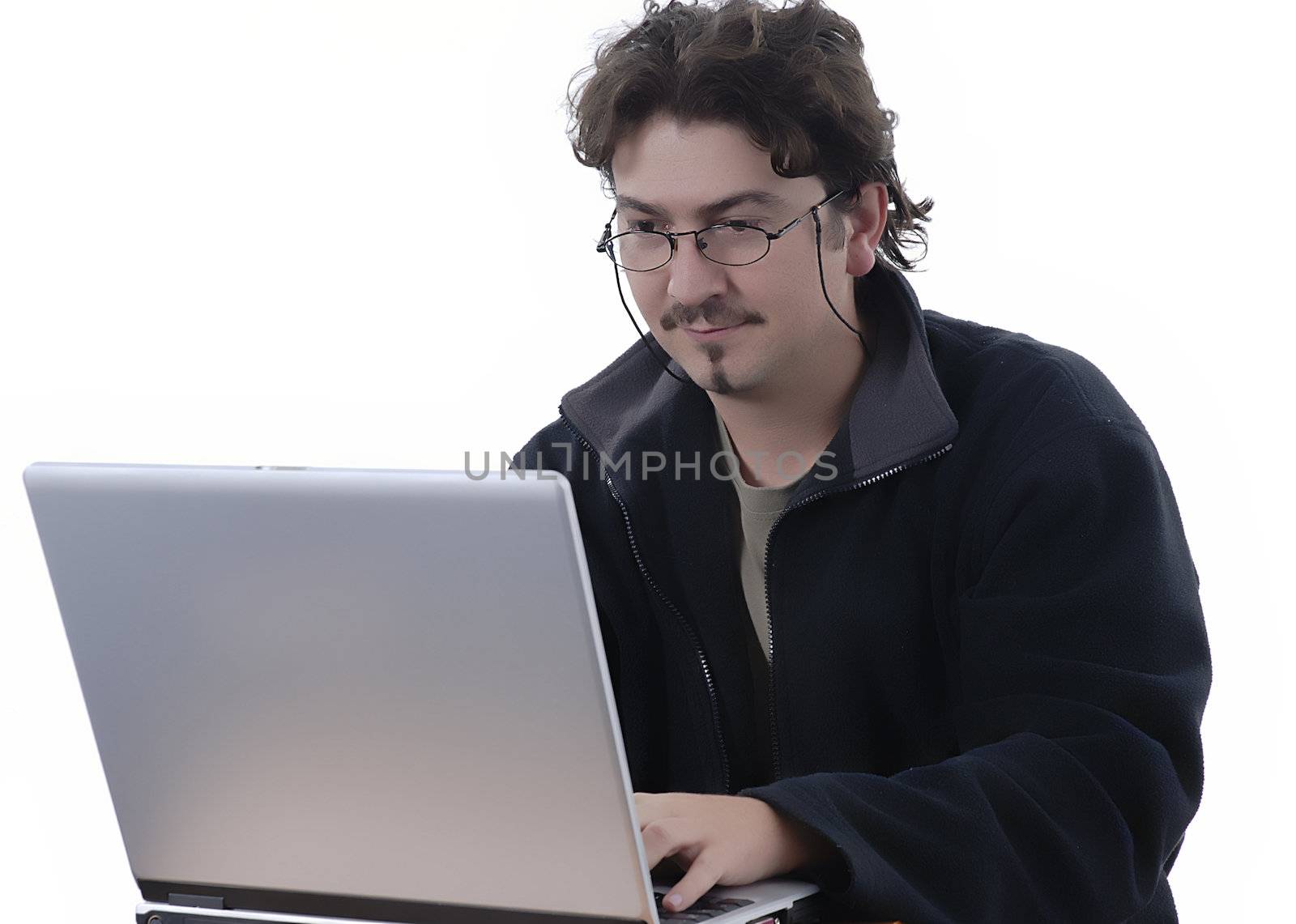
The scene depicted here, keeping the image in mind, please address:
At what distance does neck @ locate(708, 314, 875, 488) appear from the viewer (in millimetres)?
1714

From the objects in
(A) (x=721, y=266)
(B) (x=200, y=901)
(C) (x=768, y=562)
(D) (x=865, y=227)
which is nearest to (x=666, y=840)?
(B) (x=200, y=901)

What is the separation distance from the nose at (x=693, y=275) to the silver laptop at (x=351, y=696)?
2.09 ft

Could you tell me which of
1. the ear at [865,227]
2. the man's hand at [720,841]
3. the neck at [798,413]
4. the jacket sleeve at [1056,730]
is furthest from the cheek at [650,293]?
the man's hand at [720,841]

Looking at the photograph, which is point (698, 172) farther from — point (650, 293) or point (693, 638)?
point (693, 638)

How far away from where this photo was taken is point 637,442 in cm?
181

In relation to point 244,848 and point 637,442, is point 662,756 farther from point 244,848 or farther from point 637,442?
point 244,848

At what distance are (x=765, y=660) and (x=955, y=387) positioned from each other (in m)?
0.35

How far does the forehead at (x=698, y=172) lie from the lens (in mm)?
1588

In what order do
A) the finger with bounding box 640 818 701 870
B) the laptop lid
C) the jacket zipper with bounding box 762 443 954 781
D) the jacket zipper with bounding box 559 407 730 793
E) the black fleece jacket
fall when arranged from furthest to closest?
the jacket zipper with bounding box 559 407 730 793 → the jacket zipper with bounding box 762 443 954 781 → the black fleece jacket → the finger with bounding box 640 818 701 870 → the laptop lid

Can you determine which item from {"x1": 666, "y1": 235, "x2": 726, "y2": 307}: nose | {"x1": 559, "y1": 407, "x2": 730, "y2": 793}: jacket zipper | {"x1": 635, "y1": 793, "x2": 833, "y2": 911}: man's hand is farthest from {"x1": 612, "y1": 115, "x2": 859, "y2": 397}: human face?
{"x1": 635, "y1": 793, "x2": 833, "y2": 911}: man's hand

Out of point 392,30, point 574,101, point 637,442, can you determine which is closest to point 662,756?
point 637,442

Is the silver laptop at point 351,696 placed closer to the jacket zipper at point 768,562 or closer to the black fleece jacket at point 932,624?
the black fleece jacket at point 932,624

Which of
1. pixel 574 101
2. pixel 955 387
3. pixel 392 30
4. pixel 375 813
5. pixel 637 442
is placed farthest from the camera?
pixel 392 30

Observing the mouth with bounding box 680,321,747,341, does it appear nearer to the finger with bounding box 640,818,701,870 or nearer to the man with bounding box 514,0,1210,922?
the man with bounding box 514,0,1210,922
